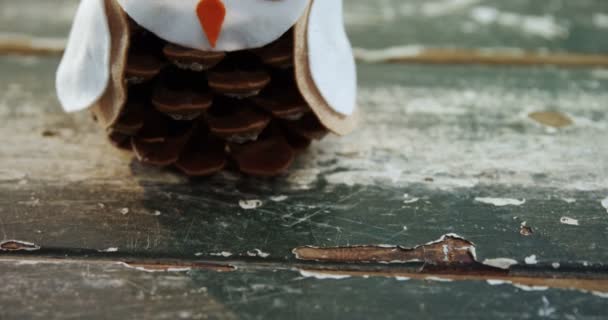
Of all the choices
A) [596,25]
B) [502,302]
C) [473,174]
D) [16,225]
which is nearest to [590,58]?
[596,25]

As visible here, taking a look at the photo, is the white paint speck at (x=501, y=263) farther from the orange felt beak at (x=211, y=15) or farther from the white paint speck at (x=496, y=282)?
the orange felt beak at (x=211, y=15)

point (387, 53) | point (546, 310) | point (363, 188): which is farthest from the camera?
point (387, 53)

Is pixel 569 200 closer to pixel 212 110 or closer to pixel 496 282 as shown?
pixel 496 282

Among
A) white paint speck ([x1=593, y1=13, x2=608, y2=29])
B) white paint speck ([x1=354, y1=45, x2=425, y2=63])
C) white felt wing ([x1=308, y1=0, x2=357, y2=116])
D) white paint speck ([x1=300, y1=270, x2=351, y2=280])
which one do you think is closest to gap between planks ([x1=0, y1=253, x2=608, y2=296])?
white paint speck ([x1=300, y1=270, x2=351, y2=280])

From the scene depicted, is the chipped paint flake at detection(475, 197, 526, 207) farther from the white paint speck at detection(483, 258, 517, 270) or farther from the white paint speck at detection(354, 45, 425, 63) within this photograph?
the white paint speck at detection(354, 45, 425, 63)

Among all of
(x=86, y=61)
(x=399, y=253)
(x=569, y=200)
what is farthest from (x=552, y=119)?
(x=86, y=61)

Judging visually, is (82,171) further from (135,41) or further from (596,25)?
(596,25)

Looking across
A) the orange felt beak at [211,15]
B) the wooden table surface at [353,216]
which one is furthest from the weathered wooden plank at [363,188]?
the orange felt beak at [211,15]
